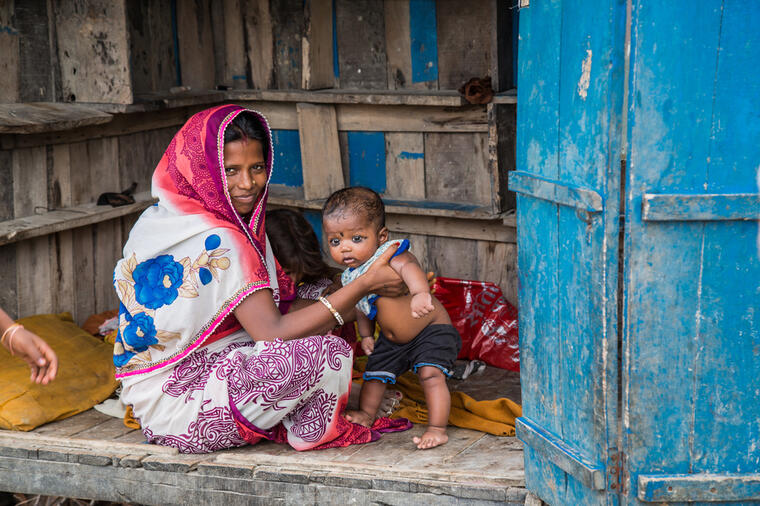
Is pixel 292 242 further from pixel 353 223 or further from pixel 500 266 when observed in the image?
pixel 500 266

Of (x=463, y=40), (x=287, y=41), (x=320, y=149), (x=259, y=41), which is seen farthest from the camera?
(x=259, y=41)

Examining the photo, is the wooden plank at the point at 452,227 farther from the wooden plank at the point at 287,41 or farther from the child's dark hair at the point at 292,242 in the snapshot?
the wooden plank at the point at 287,41

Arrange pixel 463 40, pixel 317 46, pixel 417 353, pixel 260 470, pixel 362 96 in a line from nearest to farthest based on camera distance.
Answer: pixel 260 470 < pixel 417 353 < pixel 463 40 < pixel 362 96 < pixel 317 46

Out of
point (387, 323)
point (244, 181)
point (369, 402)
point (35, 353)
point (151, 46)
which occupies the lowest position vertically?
point (369, 402)

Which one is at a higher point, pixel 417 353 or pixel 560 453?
pixel 417 353

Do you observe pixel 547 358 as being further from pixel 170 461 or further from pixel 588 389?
pixel 170 461

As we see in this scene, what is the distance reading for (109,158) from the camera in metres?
4.81

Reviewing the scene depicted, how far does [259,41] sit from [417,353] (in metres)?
2.60

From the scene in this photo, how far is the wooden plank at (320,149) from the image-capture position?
5.02 meters

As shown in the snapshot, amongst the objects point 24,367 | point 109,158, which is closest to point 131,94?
point 109,158

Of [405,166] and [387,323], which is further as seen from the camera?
[405,166]

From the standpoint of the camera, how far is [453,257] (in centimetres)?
500

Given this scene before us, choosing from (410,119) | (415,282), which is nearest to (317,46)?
(410,119)

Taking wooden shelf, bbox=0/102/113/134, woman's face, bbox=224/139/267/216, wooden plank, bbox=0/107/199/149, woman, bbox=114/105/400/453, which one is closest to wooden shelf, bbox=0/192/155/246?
wooden plank, bbox=0/107/199/149
